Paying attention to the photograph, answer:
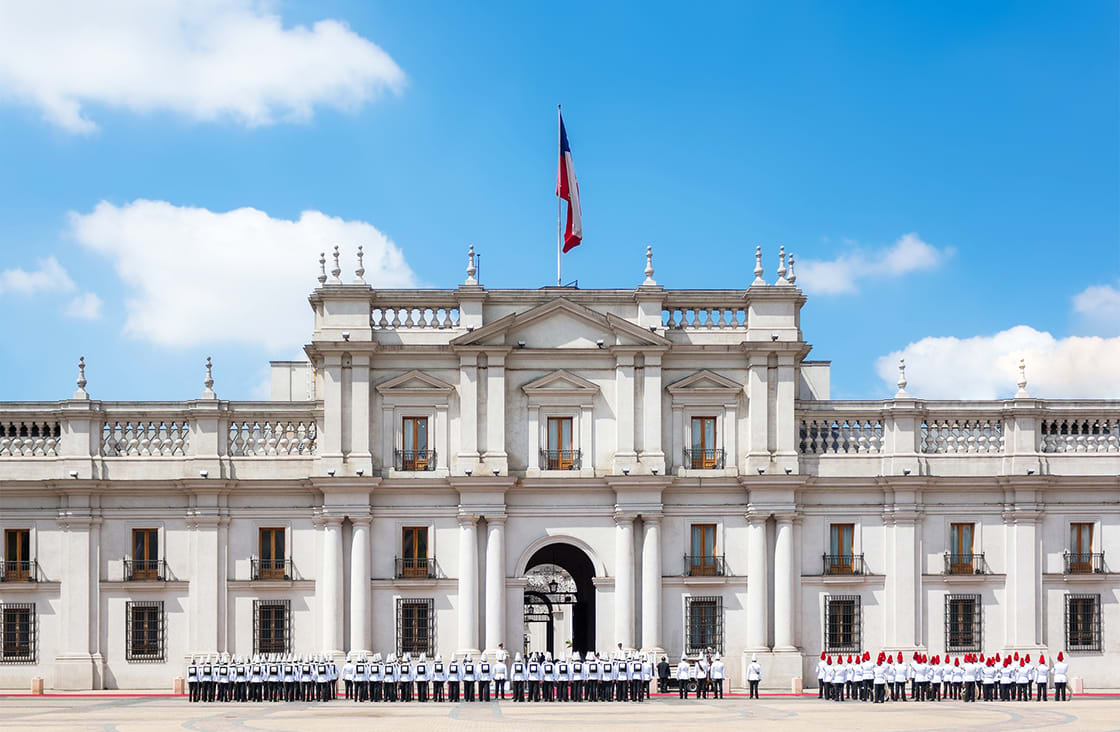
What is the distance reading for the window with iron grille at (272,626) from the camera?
49.5 metres

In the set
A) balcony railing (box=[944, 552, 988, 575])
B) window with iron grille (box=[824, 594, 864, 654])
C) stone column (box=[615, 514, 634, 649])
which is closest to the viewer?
stone column (box=[615, 514, 634, 649])

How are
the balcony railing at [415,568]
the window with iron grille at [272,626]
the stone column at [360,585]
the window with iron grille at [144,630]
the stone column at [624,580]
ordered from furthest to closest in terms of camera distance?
the balcony railing at [415,568] < the window with iron grille at [272,626] < the window with iron grille at [144,630] < the stone column at [624,580] < the stone column at [360,585]

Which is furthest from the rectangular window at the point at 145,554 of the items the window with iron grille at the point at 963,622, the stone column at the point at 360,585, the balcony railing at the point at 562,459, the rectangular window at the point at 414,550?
the window with iron grille at the point at 963,622

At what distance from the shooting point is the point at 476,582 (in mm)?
49406

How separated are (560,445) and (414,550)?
5.99 m

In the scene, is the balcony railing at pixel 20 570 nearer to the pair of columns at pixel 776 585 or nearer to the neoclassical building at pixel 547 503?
the neoclassical building at pixel 547 503

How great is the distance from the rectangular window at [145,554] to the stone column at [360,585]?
6.63 metres

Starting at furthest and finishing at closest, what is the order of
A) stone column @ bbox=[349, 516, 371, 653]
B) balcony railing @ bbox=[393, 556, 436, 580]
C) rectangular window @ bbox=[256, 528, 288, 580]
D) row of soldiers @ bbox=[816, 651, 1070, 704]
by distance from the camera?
1. rectangular window @ bbox=[256, 528, 288, 580]
2. balcony railing @ bbox=[393, 556, 436, 580]
3. stone column @ bbox=[349, 516, 371, 653]
4. row of soldiers @ bbox=[816, 651, 1070, 704]

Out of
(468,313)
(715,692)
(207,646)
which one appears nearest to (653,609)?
(715,692)

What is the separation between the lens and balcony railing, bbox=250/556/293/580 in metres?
49.7

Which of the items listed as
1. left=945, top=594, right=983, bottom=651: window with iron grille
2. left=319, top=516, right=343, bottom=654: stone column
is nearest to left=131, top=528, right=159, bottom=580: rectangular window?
left=319, top=516, right=343, bottom=654: stone column

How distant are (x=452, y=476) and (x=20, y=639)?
49.5 feet

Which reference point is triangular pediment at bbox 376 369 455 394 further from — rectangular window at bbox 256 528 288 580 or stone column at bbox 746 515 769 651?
stone column at bbox 746 515 769 651

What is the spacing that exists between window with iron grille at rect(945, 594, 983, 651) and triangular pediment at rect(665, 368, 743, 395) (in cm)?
1007
